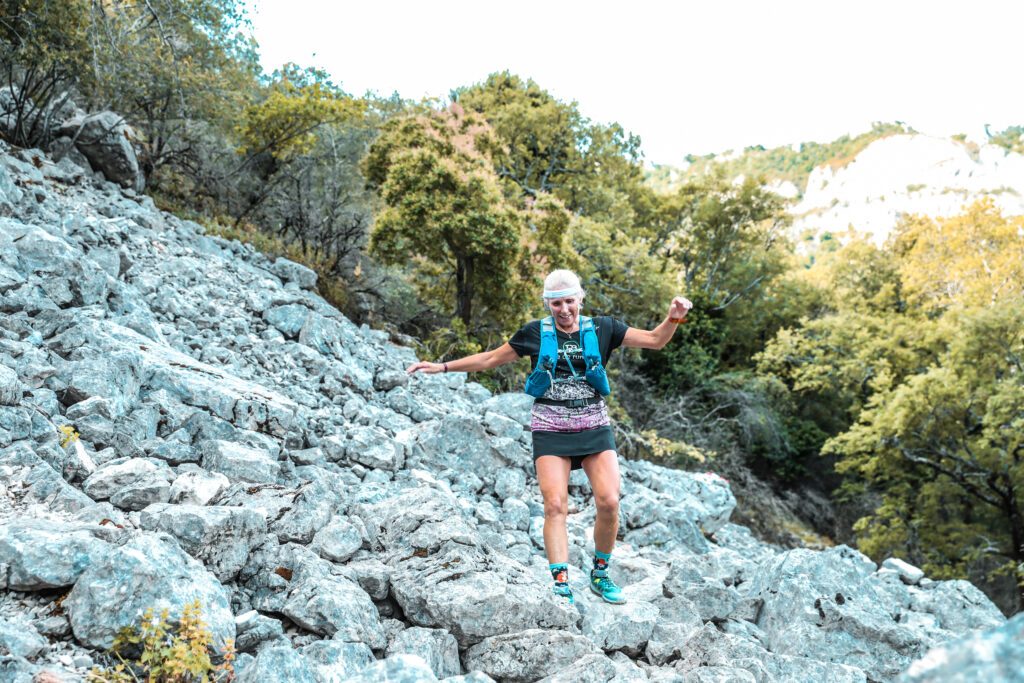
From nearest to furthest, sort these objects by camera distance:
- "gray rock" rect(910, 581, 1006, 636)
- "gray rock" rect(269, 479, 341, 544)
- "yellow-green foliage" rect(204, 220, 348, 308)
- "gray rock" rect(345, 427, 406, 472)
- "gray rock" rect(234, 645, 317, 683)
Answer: "gray rock" rect(234, 645, 317, 683) → "gray rock" rect(269, 479, 341, 544) → "gray rock" rect(345, 427, 406, 472) → "gray rock" rect(910, 581, 1006, 636) → "yellow-green foliage" rect(204, 220, 348, 308)

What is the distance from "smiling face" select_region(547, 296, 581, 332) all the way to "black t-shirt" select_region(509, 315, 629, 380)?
0.04 m

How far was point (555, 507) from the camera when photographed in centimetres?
354

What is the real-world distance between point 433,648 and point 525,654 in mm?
393

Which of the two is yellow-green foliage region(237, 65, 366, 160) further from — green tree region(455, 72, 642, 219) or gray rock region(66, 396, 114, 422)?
gray rock region(66, 396, 114, 422)

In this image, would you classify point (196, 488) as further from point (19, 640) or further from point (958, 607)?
point (958, 607)

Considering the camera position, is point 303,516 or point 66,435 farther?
point 66,435

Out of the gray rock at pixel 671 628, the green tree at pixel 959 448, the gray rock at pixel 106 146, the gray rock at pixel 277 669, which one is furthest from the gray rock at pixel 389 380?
the green tree at pixel 959 448

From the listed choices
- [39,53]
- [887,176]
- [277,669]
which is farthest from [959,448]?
[887,176]

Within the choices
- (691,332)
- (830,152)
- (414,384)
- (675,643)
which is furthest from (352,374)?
(830,152)

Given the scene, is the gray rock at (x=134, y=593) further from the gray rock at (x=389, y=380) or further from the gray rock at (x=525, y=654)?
the gray rock at (x=389, y=380)

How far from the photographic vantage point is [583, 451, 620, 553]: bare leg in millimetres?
3596

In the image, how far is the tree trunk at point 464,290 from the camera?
38.5ft

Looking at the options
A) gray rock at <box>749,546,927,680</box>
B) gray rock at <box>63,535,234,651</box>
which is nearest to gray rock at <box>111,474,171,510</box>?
gray rock at <box>63,535,234,651</box>

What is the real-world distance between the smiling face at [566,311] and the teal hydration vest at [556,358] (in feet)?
0.14
